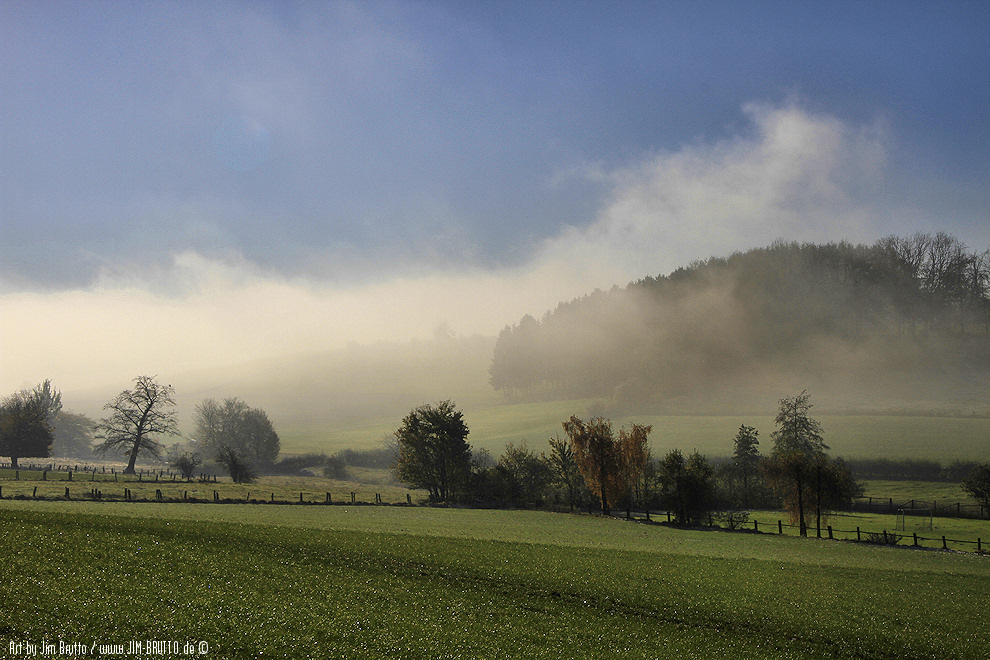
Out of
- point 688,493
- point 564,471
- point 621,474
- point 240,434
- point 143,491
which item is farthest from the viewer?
point 240,434

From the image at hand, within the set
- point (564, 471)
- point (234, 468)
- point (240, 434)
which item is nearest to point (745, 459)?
point (564, 471)

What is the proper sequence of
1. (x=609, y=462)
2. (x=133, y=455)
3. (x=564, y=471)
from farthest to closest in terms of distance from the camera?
(x=133, y=455) < (x=564, y=471) < (x=609, y=462)

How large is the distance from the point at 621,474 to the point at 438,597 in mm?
62768

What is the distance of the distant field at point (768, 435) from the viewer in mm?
108750

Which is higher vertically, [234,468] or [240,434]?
[240,434]

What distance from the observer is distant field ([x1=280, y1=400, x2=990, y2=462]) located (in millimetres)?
108750

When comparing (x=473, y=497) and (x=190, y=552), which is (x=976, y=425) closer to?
(x=473, y=497)

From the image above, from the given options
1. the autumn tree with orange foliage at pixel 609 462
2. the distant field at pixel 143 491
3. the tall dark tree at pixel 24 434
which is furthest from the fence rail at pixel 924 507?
the tall dark tree at pixel 24 434

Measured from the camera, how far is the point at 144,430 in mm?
115000

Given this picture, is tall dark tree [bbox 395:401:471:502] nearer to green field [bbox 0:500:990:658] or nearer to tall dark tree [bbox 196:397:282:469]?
green field [bbox 0:500:990:658]

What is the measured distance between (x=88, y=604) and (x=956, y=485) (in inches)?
4577

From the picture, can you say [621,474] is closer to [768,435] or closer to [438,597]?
[438,597]

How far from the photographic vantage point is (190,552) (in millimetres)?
23953

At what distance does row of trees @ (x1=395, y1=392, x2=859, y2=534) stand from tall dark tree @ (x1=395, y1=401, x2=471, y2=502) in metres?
0.17
